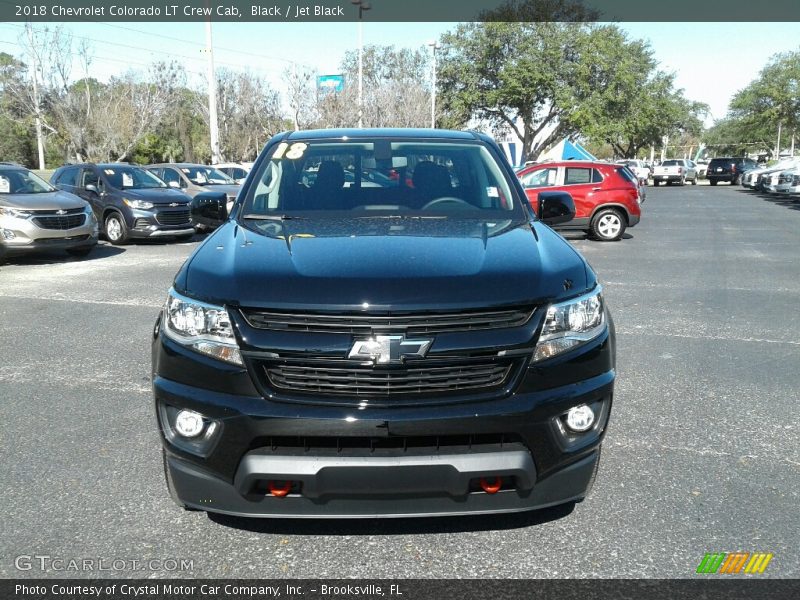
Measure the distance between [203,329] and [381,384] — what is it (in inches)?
28.5

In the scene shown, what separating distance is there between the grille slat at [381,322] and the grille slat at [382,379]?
0.14 metres

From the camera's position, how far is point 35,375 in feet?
18.4

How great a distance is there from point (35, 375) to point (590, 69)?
43.9 m

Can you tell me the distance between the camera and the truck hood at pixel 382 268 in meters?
2.69

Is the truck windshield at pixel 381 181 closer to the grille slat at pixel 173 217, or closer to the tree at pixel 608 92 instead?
the grille slat at pixel 173 217

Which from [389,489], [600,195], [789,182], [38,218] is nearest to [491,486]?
[389,489]

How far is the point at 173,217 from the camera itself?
600 inches

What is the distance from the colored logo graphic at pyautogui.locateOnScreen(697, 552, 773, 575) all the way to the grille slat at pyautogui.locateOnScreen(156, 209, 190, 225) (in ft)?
45.1

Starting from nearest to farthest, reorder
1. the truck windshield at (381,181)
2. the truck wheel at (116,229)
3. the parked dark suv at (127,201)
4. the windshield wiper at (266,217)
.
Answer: the windshield wiper at (266,217), the truck windshield at (381,181), the parked dark suv at (127,201), the truck wheel at (116,229)

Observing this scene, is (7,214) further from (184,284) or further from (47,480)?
(184,284)

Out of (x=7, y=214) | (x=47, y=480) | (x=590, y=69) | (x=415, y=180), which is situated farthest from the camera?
(x=590, y=69)

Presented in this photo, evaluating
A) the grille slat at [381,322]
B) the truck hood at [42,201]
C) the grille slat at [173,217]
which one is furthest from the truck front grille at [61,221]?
the grille slat at [381,322]

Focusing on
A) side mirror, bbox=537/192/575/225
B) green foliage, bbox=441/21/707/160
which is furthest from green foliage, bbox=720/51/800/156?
side mirror, bbox=537/192/575/225

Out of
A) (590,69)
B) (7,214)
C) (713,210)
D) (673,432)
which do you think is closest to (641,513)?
(673,432)
